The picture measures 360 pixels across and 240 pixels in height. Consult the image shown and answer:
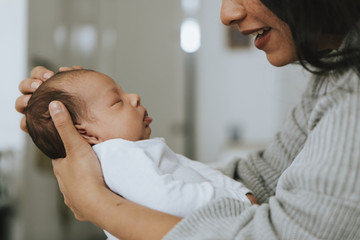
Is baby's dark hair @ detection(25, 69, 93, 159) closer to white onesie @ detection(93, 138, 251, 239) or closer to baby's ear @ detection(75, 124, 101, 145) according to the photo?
baby's ear @ detection(75, 124, 101, 145)

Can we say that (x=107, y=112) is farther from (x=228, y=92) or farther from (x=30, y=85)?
(x=228, y=92)

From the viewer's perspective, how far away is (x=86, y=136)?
2.83 feet

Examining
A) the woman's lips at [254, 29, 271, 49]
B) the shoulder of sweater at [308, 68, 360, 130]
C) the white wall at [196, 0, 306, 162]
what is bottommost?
the white wall at [196, 0, 306, 162]

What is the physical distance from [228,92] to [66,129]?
3078 mm

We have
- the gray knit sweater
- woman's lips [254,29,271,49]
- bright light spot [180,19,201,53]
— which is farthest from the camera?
bright light spot [180,19,201,53]

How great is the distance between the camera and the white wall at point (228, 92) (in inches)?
138

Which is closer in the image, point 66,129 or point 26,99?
point 66,129

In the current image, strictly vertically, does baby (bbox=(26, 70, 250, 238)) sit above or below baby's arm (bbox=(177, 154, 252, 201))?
above

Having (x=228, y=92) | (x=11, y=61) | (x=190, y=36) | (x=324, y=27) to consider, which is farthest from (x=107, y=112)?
(x=228, y=92)

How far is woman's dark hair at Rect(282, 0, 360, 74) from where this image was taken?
582mm

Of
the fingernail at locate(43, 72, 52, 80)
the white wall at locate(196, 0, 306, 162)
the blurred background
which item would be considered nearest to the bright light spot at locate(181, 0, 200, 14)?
the blurred background

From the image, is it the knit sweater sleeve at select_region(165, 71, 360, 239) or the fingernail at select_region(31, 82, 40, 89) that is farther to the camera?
the fingernail at select_region(31, 82, 40, 89)

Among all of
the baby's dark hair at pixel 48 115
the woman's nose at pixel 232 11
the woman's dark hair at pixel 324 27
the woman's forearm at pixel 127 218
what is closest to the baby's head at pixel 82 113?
the baby's dark hair at pixel 48 115

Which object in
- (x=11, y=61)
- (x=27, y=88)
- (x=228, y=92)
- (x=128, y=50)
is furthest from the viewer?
(x=228, y=92)
